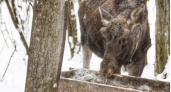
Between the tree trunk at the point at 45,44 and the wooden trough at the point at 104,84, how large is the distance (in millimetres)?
610

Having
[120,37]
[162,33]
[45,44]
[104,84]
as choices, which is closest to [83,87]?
[104,84]

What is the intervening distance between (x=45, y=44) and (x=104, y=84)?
91 cm

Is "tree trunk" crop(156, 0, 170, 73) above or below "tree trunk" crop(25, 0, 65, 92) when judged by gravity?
above

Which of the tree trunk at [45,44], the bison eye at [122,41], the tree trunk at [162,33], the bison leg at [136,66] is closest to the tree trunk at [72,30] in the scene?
the tree trunk at [162,33]

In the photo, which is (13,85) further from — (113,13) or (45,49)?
(45,49)

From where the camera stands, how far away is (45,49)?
2320mm

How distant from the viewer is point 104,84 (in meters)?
2.88

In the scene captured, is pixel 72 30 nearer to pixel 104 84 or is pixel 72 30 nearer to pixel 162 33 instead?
pixel 162 33

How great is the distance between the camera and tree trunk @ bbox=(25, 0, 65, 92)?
2277 millimetres

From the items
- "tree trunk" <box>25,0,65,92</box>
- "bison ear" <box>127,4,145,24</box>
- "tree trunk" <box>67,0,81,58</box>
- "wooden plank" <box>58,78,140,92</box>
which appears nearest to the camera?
"tree trunk" <box>25,0,65,92</box>

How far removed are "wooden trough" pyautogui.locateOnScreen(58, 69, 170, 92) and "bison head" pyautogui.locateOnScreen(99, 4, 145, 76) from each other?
0.66ft

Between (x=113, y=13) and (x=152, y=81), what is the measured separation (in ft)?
4.92

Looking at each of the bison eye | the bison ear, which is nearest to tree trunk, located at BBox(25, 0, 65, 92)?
the bison eye

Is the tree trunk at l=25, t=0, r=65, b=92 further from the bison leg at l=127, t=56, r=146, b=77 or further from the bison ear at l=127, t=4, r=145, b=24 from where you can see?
the bison leg at l=127, t=56, r=146, b=77
